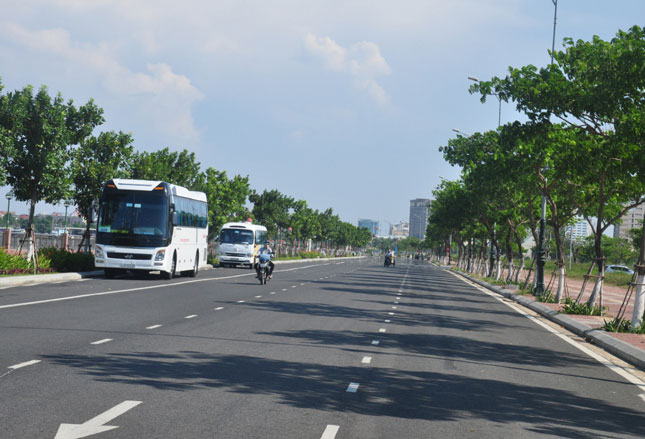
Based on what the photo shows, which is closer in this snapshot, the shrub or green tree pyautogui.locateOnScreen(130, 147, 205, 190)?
the shrub

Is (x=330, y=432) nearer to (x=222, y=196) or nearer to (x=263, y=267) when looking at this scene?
(x=263, y=267)

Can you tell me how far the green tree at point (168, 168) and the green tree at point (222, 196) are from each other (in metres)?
1.40

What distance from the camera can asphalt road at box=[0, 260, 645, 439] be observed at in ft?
21.8

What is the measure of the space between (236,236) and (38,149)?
69.7 ft

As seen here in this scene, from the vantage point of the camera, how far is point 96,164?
1335 inches

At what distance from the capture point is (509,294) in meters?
32.1

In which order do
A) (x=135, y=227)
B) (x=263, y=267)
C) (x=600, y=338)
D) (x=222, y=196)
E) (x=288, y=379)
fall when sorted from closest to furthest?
(x=288, y=379), (x=600, y=338), (x=135, y=227), (x=263, y=267), (x=222, y=196)

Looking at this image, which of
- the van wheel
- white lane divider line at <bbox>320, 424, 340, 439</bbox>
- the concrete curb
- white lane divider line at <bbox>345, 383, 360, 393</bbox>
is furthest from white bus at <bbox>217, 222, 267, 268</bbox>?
white lane divider line at <bbox>320, 424, 340, 439</bbox>

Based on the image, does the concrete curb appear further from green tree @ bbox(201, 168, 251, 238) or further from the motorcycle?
green tree @ bbox(201, 168, 251, 238)

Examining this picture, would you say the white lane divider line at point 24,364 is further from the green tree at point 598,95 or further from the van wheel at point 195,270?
the van wheel at point 195,270

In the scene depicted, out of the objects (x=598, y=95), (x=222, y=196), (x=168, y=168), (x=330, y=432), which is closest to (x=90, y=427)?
(x=330, y=432)

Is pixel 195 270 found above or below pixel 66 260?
below

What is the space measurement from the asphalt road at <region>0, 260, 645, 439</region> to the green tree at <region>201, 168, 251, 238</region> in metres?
39.1

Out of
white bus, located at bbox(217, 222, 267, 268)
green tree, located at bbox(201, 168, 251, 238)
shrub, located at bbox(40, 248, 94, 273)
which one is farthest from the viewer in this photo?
green tree, located at bbox(201, 168, 251, 238)
